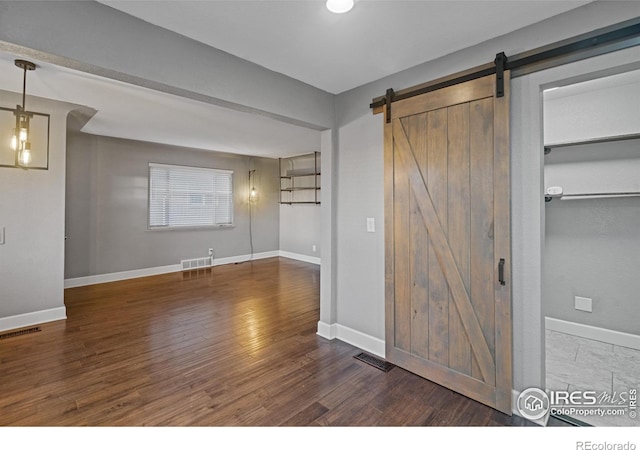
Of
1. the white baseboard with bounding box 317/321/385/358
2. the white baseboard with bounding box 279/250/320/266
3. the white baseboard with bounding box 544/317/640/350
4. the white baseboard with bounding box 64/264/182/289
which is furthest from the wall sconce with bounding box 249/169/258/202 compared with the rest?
the white baseboard with bounding box 544/317/640/350

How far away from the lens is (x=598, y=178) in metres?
3.00

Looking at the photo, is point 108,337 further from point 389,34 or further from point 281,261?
point 281,261

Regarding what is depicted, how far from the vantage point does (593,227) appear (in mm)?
3055

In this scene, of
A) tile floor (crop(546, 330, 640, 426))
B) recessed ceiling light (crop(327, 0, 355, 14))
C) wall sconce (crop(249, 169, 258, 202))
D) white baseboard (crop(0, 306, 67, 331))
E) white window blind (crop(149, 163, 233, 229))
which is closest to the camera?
recessed ceiling light (crop(327, 0, 355, 14))

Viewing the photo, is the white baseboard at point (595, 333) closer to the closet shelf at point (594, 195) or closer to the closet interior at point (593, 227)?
the closet interior at point (593, 227)

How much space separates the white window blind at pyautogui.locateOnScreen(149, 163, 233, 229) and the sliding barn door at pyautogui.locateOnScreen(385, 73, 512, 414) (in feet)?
17.5

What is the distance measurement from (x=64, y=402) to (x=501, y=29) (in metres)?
3.97

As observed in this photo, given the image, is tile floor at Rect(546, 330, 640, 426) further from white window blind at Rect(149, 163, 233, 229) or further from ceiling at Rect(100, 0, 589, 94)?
white window blind at Rect(149, 163, 233, 229)

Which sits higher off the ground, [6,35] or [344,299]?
[6,35]

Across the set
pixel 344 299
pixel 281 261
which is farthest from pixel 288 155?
pixel 344 299

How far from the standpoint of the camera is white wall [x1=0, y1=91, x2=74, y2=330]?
3375mm

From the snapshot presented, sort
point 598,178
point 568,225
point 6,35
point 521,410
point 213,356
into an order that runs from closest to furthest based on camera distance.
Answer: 1. point 6,35
2. point 521,410
3. point 213,356
4. point 598,178
5. point 568,225

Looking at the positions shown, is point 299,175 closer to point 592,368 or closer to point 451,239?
point 451,239

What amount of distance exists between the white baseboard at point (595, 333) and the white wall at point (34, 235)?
561 cm
